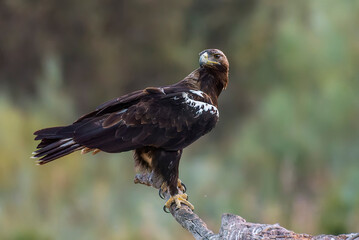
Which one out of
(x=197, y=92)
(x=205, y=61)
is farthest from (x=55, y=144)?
(x=205, y=61)

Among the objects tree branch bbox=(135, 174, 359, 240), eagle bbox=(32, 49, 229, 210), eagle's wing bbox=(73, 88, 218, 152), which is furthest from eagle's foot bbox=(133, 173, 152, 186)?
tree branch bbox=(135, 174, 359, 240)

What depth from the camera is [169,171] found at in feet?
13.7

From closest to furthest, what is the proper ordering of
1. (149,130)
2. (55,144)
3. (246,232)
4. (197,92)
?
(246,232) → (55,144) → (149,130) → (197,92)

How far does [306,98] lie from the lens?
29.8ft

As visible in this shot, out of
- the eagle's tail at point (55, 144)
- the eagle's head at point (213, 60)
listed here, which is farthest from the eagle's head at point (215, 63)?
A: the eagle's tail at point (55, 144)

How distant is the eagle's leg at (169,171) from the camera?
4.17 m

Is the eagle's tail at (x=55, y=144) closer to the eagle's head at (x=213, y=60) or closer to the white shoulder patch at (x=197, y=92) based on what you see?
the white shoulder patch at (x=197, y=92)

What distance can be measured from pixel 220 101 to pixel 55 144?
7519mm

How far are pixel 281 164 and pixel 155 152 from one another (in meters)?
4.43

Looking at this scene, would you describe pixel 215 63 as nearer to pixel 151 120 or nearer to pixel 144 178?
pixel 151 120

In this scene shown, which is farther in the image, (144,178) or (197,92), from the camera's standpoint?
(144,178)

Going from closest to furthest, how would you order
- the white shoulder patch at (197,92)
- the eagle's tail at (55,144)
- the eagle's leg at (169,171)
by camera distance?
1. the eagle's tail at (55,144)
2. the eagle's leg at (169,171)
3. the white shoulder patch at (197,92)

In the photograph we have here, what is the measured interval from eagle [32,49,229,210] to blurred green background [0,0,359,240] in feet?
8.41

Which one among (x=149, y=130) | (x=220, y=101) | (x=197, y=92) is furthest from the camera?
(x=220, y=101)
